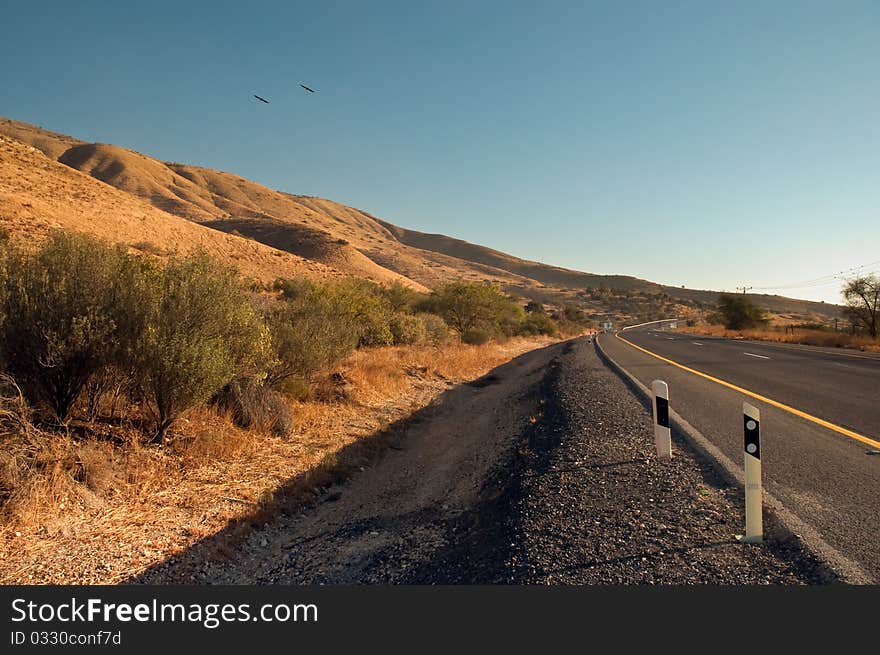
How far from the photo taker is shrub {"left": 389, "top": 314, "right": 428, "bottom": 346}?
2117 centimetres

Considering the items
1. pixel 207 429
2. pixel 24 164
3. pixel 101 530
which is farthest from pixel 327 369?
pixel 24 164

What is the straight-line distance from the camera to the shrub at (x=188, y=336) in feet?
21.0

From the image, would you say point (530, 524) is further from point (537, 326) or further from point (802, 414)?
point (537, 326)

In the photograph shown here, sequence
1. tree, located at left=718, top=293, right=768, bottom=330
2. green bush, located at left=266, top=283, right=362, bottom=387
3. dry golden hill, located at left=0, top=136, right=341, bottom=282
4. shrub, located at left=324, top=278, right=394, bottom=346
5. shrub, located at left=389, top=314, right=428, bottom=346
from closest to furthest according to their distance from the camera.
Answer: green bush, located at left=266, top=283, right=362, bottom=387
shrub, located at left=324, top=278, right=394, bottom=346
shrub, located at left=389, top=314, right=428, bottom=346
dry golden hill, located at left=0, top=136, right=341, bottom=282
tree, located at left=718, top=293, right=768, bottom=330

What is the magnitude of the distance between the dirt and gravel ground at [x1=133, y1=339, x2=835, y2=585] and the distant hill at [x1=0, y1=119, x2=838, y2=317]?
24497 millimetres

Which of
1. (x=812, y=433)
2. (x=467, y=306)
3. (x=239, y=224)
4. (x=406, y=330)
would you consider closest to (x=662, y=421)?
(x=812, y=433)

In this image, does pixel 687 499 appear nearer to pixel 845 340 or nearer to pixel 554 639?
pixel 554 639

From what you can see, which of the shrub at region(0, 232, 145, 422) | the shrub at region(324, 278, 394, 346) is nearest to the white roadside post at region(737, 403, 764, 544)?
the shrub at region(0, 232, 145, 422)

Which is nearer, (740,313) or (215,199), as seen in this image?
(740,313)

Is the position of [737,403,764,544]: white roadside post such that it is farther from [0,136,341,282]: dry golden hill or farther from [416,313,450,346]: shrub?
[0,136,341,282]: dry golden hill

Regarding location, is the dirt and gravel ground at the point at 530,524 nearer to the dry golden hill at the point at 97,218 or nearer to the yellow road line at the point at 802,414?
the yellow road line at the point at 802,414

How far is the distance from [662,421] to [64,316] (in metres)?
7.25

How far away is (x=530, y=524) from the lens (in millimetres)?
4098

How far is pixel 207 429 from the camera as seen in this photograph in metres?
7.53
